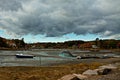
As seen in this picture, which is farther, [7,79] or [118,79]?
[7,79]

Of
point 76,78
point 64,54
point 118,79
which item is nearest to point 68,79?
point 76,78

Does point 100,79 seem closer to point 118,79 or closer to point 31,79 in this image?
point 118,79

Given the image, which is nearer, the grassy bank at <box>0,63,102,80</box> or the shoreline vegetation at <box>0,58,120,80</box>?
the grassy bank at <box>0,63,102,80</box>

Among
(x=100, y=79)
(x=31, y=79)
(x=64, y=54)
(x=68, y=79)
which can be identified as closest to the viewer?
(x=68, y=79)

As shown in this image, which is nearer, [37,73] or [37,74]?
[37,74]

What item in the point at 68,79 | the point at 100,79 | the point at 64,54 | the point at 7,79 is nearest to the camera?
the point at 68,79

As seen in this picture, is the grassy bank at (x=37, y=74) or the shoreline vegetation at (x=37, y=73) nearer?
the grassy bank at (x=37, y=74)

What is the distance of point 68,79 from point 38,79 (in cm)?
556

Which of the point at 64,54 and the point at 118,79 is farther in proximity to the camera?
the point at 64,54

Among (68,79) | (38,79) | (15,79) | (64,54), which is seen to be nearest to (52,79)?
(38,79)

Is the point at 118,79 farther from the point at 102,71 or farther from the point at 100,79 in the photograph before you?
the point at 102,71

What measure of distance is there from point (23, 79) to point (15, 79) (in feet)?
4.74

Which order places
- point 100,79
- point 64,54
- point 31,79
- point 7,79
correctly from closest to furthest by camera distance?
point 100,79
point 31,79
point 7,79
point 64,54

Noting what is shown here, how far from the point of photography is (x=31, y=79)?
25.5m
